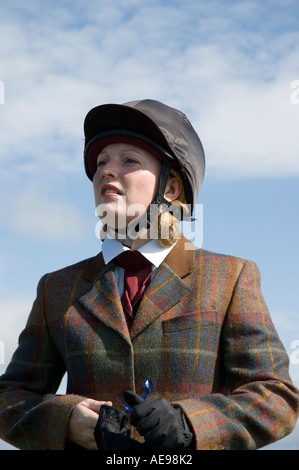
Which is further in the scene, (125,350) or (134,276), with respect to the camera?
(134,276)

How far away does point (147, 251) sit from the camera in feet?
16.7

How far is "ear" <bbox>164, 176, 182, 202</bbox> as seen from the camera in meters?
5.32

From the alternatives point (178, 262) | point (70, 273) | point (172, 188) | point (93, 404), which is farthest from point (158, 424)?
point (172, 188)

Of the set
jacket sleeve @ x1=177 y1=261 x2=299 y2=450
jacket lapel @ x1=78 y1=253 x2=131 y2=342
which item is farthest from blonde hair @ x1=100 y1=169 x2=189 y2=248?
jacket sleeve @ x1=177 y1=261 x2=299 y2=450

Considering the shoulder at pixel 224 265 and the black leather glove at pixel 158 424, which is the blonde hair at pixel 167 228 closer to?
the shoulder at pixel 224 265

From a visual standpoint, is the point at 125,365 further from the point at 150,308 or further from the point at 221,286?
the point at 221,286

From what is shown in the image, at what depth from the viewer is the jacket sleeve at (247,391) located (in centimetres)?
449

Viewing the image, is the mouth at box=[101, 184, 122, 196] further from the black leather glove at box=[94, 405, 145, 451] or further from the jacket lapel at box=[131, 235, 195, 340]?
the black leather glove at box=[94, 405, 145, 451]

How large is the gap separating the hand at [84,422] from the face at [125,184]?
1196 mm

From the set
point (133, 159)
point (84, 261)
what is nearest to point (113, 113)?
point (133, 159)

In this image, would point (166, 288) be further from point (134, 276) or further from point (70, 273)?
point (70, 273)

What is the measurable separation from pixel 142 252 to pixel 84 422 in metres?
1.18

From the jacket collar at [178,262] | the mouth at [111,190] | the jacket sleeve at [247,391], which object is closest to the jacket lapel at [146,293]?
the jacket collar at [178,262]

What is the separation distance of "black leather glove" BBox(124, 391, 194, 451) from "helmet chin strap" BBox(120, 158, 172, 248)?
123 cm
